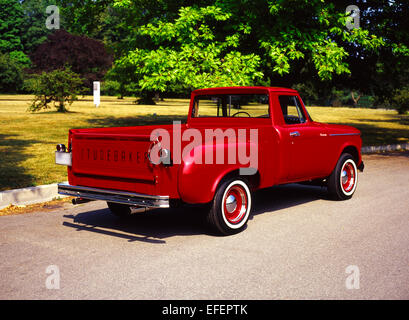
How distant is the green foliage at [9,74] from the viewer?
65500 millimetres

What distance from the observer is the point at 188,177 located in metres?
5.21

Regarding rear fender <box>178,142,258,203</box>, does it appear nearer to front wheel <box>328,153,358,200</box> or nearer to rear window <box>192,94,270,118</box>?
rear window <box>192,94,270,118</box>

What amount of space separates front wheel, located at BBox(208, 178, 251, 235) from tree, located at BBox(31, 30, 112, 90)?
61.0 meters

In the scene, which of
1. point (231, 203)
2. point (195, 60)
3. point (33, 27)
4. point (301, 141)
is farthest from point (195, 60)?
point (33, 27)

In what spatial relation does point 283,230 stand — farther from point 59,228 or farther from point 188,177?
point 59,228

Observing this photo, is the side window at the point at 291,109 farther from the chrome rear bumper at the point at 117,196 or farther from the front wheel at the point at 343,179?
the chrome rear bumper at the point at 117,196

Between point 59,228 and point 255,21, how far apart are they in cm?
1042

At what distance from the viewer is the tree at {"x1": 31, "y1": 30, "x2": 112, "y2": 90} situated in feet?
210

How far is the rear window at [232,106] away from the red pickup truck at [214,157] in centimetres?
2

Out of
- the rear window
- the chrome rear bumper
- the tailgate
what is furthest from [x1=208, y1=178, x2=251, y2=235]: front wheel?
the rear window

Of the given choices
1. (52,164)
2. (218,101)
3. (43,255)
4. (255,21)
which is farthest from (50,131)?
(43,255)

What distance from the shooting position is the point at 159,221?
6609mm

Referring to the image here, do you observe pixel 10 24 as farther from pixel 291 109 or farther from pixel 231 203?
pixel 231 203

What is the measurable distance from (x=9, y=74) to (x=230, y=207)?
6783cm
